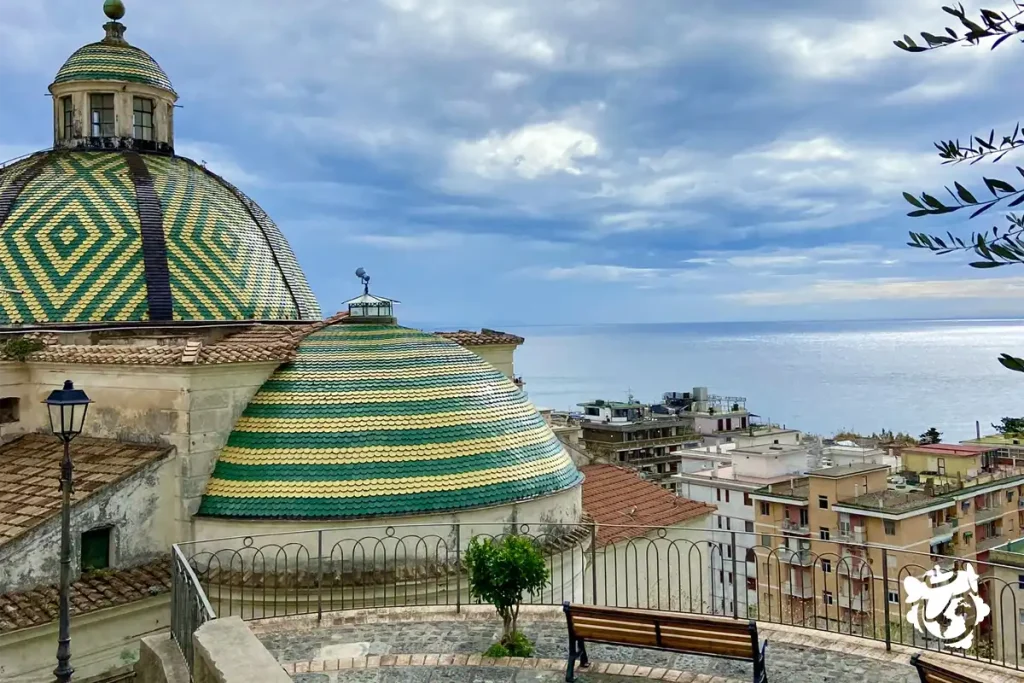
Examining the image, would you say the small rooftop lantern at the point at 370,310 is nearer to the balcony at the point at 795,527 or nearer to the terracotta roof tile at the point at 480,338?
the terracotta roof tile at the point at 480,338

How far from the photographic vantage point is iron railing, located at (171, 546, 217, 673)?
22.9ft

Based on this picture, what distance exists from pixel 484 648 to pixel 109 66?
20.9 m

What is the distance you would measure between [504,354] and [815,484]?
19533 millimetres

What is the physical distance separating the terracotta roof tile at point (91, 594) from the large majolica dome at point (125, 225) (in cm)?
739

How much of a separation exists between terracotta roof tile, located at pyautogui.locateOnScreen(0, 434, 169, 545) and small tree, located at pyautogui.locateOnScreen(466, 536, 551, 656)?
7.27 meters

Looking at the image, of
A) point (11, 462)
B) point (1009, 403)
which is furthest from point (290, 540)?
point (1009, 403)

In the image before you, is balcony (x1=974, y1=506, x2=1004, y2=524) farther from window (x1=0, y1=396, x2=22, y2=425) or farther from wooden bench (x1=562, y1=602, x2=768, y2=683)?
window (x1=0, y1=396, x2=22, y2=425)

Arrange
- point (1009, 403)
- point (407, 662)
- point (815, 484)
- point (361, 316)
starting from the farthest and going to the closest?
point (1009, 403)
point (815, 484)
point (361, 316)
point (407, 662)

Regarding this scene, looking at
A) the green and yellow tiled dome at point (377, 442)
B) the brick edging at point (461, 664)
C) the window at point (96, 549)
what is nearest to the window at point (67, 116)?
the green and yellow tiled dome at point (377, 442)

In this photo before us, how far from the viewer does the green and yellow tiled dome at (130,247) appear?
1850cm

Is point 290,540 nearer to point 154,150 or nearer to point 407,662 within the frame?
point 407,662

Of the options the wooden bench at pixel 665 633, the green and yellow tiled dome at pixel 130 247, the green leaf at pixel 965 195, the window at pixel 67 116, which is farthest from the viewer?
the window at pixel 67 116

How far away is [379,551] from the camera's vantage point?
1290 centimetres

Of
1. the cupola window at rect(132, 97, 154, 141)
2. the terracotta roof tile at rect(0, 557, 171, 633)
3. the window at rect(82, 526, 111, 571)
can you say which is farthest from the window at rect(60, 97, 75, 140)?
the terracotta roof tile at rect(0, 557, 171, 633)
